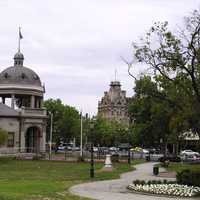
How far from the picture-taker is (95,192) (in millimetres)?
29766

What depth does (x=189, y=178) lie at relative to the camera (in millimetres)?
30047

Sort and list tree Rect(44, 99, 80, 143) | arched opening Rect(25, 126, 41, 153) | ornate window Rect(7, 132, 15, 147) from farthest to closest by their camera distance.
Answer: tree Rect(44, 99, 80, 143)
arched opening Rect(25, 126, 41, 153)
ornate window Rect(7, 132, 15, 147)

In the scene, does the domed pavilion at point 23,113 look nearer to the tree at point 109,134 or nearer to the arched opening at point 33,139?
the arched opening at point 33,139

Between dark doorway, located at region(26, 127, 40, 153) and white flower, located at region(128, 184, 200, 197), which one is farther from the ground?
dark doorway, located at region(26, 127, 40, 153)

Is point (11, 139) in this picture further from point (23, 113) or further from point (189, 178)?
point (189, 178)

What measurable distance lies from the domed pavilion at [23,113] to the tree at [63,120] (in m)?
31.7

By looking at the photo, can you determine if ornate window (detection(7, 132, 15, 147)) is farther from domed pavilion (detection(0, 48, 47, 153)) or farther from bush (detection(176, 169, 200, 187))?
bush (detection(176, 169, 200, 187))

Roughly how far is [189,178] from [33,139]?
198ft

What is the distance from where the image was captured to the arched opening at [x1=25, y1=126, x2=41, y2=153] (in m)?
86.9

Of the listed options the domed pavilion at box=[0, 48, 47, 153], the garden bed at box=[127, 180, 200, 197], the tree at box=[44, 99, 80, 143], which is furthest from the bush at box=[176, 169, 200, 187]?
the tree at box=[44, 99, 80, 143]

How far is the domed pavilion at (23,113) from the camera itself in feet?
279

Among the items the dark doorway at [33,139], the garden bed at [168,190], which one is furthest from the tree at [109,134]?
the garden bed at [168,190]

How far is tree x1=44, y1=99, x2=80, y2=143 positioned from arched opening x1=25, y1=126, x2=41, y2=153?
32101 mm

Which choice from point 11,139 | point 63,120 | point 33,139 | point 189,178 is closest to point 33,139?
point 33,139
